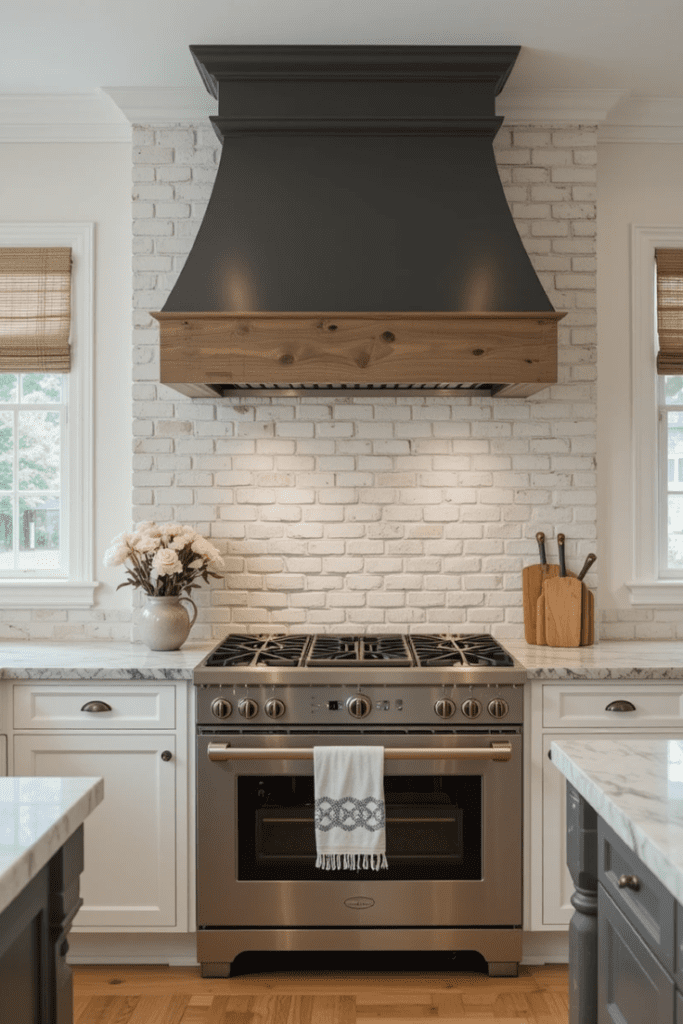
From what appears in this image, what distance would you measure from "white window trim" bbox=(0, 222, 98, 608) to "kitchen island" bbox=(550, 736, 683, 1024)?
235 centimetres

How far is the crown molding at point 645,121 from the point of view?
3.62m

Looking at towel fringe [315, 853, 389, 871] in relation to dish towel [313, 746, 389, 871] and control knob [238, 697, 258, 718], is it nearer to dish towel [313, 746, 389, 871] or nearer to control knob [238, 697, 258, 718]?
dish towel [313, 746, 389, 871]

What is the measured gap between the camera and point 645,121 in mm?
3668

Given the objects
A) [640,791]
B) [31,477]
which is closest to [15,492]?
[31,477]

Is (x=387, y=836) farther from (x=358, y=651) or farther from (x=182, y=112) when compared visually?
(x=182, y=112)

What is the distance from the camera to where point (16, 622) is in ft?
12.2

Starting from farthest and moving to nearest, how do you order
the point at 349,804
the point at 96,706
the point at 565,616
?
the point at 565,616 → the point at 96,706 → the point at 349,804

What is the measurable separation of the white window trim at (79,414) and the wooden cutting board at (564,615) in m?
1.81

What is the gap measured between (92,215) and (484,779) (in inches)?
105

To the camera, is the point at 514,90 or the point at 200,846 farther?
the point at 514,90

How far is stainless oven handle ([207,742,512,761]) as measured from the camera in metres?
2.90

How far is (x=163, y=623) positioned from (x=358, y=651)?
0.71m

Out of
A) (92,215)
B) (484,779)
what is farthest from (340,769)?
(92,215)

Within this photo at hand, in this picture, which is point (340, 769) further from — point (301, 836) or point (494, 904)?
point (494, 904)
